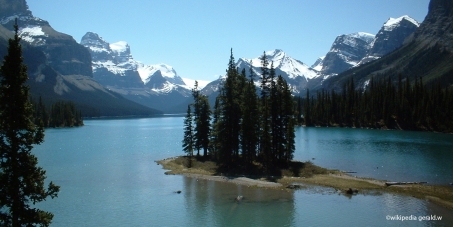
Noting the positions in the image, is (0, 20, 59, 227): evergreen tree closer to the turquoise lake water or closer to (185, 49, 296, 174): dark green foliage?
the turquoise lake water

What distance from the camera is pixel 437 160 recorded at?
73125 millimetres

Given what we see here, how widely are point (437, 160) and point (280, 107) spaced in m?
35.4

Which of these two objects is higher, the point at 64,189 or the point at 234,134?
the point at 234,134

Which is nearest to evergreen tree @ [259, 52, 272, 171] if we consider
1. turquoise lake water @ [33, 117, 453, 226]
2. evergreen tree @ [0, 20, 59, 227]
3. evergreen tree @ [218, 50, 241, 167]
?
evergreen tree @ [218, 50, 241, 167]

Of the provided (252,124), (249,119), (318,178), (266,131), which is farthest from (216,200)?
(252,124)

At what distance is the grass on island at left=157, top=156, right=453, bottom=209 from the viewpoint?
145 feet

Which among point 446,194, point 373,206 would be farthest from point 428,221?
point 446,194

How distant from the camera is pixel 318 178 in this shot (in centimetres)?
5581

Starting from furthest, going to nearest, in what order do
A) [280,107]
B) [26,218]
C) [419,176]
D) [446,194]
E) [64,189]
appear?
[280,107] → [419,176] → [64,189] → [446,194] → [26,218]

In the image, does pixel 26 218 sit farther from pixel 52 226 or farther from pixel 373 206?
pixel 373 206

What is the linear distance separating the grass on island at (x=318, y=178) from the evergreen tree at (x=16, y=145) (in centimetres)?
Result: 3645

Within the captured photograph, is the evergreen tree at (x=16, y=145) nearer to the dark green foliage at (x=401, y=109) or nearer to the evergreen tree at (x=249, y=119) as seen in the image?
the evergreen tree at (x=249, y=119)

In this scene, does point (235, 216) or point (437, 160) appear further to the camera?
point (437, 160)

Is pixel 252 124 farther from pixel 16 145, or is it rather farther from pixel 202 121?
pixel 16 145
